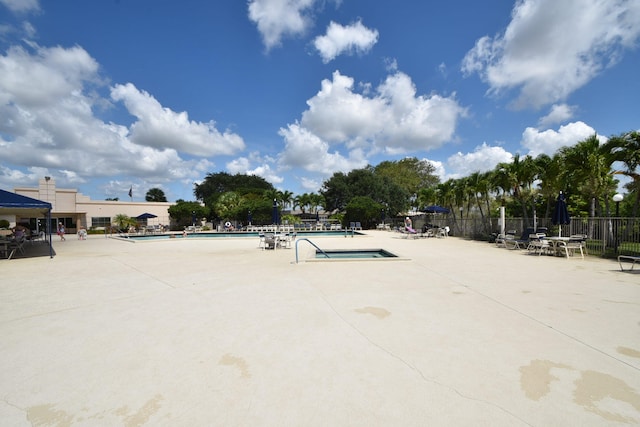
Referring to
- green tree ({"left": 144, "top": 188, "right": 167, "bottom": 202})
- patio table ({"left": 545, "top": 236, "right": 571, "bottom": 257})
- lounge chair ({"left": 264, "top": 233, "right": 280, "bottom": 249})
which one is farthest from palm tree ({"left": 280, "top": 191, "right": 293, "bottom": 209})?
green tree ({"left": 144, "top": 188, "right": 167, "bottom": 202})

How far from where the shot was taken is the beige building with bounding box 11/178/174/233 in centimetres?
3080

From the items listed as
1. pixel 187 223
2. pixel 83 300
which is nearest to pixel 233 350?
pixel 83 300

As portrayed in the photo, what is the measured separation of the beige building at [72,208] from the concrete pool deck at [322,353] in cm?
3239

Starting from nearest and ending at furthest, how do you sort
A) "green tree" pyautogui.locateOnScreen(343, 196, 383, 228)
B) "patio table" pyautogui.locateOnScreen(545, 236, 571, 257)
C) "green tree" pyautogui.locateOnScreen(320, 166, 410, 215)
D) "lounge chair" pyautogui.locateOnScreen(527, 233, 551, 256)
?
"patio table" pyautogui.locateOnScreen(545, 236, 571, 257) → "lounge chair" pyautogui.locateOnScreen(527, 233, 551, 256) → "green tree" pyautogui.locateOnScreen(343, 196, 383, 228) → "green tree" pyautogui.locateOnScreen(320, 166, 410, 215)

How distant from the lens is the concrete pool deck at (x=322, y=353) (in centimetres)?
230

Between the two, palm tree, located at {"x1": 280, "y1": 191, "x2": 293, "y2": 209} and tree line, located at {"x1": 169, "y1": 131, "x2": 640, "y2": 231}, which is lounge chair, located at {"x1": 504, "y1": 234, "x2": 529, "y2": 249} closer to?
tree line, located at {"x1": 169, "y1": 131, "x2": 640, "y2": 231}

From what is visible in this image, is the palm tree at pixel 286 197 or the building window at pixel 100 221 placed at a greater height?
the palm tree at pixel 286 197

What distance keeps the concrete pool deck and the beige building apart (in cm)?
3239

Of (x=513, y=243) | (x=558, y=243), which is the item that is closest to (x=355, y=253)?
(x=513, y=243)

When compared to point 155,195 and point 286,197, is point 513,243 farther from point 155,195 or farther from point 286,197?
point 155,195

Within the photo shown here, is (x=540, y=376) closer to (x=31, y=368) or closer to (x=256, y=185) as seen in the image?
(x=31, y=368)

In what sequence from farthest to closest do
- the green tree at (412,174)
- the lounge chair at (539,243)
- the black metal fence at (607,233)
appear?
the green tree at (412,174) < the lounge chair at (539,243) < the black metal fence at (607,233)

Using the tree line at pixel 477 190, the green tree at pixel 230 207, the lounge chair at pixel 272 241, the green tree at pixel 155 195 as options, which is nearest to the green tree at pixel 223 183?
the tree line at pixel 477 190

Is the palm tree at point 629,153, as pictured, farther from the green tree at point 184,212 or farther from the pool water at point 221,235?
the green tree at point 184,212
